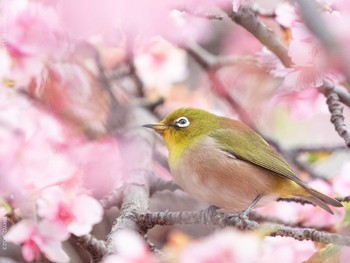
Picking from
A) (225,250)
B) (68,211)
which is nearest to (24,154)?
(68,211)

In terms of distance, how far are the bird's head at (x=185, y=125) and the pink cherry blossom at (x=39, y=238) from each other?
0.73m

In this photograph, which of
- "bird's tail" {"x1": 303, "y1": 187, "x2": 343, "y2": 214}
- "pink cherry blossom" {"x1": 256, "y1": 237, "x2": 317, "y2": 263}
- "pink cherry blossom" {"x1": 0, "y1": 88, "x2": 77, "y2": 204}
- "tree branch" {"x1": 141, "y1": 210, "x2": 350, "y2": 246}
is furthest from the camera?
"bird's tail" {"x1": 303, "y1": 187, "x2": 343, "y2": 214}

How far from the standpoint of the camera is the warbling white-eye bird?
2.21m

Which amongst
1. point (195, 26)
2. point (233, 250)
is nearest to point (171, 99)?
point (195, 26)

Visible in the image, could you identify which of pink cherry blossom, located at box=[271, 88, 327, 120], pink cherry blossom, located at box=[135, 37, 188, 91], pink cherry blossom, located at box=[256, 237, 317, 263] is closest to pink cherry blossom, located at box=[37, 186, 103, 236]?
pink cherry blossom, located at box=[256, 237, 317, 263]

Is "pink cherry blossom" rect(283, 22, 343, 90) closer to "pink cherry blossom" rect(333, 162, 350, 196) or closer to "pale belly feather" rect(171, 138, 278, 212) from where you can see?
"pale belly feather" rect(171, 138, 278, 212)

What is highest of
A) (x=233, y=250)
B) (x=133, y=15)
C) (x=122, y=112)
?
(x=233, y=250)

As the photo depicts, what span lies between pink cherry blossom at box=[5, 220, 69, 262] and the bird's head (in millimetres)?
731

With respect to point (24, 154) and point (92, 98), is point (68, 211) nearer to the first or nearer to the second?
point (24, 154)

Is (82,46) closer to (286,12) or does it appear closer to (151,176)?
(151,176)

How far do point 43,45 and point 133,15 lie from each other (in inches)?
13.8

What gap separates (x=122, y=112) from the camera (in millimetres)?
3078

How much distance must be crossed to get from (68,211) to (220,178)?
0.60 meters

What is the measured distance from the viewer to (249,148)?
92.2 inches
